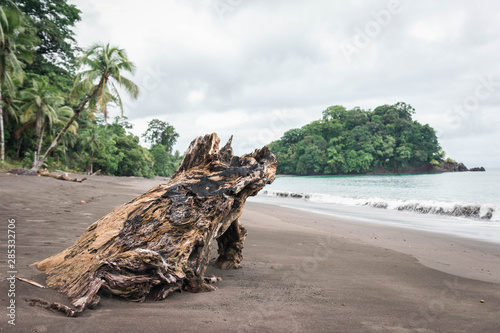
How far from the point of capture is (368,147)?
7950 cm

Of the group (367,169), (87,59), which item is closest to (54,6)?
(87,59)

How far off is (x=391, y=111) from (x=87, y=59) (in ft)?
269

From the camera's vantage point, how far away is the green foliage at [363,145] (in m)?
78.1

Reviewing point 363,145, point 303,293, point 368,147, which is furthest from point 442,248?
point 363,145

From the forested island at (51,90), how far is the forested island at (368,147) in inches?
2186

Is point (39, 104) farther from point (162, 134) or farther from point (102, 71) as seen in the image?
point (162, 134)

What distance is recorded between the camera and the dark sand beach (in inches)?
86.7

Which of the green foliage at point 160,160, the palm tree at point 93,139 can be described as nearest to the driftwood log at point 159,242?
the palm tree at point 93,139

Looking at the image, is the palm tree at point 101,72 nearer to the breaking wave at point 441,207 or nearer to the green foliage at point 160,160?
the breaking wave at point 441,207

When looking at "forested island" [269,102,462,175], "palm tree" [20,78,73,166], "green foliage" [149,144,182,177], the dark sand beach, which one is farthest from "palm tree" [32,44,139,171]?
"forested island" [269,102,462,175]

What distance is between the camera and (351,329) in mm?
2361

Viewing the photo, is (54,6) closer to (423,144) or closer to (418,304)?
(418,304)

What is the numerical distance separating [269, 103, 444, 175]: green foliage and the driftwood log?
80.7 meters

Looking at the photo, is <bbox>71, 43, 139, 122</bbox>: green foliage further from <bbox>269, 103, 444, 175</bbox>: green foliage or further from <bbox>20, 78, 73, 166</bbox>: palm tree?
<bbox>269, 103, 444, 175</bbox>: green foliage
